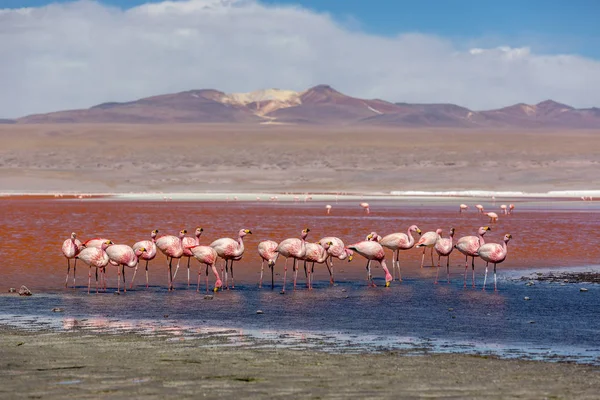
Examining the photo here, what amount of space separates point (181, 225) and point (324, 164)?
2880 inches

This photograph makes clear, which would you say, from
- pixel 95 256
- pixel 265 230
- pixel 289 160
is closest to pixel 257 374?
pixel 95 256

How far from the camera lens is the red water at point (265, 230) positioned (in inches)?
840

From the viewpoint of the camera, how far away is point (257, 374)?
9734 mm

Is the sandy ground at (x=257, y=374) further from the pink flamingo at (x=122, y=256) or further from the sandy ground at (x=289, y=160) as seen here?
the sandy ground at (x=289, y=160)

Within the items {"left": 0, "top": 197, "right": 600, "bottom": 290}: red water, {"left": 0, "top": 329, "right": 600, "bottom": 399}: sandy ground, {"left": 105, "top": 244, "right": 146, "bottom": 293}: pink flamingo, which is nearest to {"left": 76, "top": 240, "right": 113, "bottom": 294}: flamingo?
{"left": 105, "top": 244, "right": 146, "bottom": 293}: pink flamingo

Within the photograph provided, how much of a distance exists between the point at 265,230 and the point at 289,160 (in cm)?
7887

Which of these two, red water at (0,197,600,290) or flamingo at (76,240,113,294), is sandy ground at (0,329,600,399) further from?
red water at (0,197,600,290)

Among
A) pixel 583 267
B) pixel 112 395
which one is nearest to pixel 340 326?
pixel 112 395

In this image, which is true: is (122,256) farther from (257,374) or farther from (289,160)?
(289,160)

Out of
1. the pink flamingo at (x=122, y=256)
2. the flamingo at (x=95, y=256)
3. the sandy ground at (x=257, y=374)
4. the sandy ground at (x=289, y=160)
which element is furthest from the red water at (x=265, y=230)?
the sandy ground at (x=289, y=160)

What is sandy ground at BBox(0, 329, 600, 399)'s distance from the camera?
29.4 feet

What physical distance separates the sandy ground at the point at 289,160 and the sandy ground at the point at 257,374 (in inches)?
2944

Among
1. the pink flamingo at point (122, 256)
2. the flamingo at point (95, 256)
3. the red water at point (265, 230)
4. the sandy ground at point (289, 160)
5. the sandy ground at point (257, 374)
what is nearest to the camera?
the sandy ground at point (257, 374)

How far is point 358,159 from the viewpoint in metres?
110
